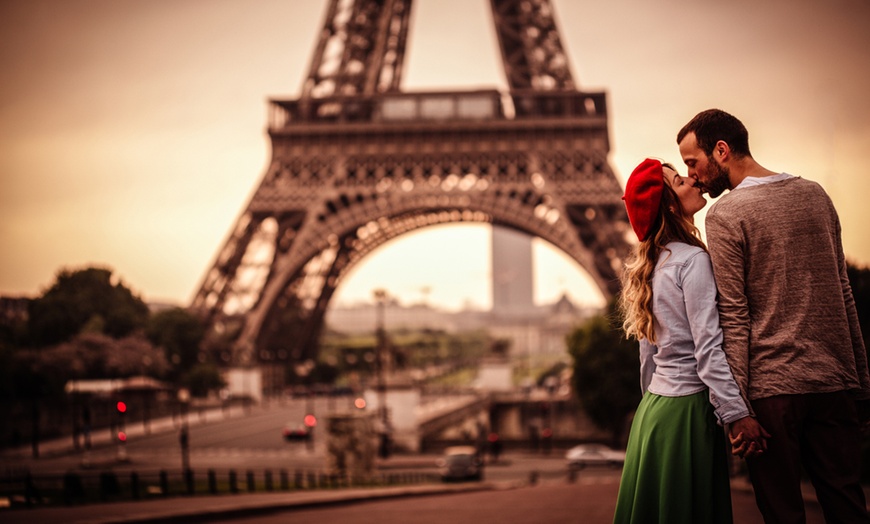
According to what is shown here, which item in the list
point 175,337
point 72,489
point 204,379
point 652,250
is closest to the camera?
point 652,250

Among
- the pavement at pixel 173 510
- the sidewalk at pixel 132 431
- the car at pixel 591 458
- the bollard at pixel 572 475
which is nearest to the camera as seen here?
the pavement at pixel 173 510

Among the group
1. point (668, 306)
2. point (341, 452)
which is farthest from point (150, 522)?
point (341, 452)

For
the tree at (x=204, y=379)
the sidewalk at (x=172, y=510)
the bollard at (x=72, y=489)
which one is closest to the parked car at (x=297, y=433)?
the tree at (x=204, y=379)

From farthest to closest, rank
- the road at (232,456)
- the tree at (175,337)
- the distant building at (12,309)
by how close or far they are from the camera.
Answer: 1. the tree at (175,337)
2. the road at (232,456)
3. the distant building at (12,309)

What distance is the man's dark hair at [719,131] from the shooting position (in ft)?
16.2

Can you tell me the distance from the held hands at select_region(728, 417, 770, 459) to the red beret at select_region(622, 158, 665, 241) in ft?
3.37

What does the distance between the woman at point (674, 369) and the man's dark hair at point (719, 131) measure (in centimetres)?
21

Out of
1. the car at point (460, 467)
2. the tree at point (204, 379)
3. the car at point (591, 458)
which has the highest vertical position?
the tree at point (204, 379)

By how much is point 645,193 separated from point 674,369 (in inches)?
32.4

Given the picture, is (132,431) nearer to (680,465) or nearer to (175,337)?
(175,337)

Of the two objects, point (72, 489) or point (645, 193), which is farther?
point (72, 489)

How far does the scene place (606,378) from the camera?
44.9 m

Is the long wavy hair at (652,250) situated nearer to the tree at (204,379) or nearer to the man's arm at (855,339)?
the man's arm at (855,339)

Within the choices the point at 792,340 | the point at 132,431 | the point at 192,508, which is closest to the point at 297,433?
the point at 132,431
